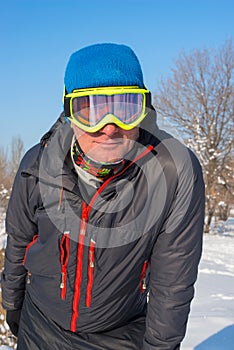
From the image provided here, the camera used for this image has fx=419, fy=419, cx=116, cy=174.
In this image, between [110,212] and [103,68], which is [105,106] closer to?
[103,68]

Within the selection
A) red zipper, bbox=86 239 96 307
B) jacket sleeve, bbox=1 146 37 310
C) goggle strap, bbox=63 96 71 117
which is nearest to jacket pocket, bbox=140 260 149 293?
red zipper, bbox=86 239 96 307

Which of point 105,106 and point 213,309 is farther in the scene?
point 213,309

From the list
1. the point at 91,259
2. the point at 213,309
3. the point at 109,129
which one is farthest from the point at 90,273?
the point at 213,309

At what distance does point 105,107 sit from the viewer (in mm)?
1392

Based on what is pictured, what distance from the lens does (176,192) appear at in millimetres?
1460

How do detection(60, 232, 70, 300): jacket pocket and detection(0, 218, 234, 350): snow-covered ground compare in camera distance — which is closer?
detection(60, 232, 70, 300): jacket pocket

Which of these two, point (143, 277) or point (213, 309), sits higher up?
point (143, 277)

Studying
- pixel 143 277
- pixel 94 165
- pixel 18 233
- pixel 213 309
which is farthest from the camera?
pixel 213 309

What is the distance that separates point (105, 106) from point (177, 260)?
61cm

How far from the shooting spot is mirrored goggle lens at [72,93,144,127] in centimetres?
139

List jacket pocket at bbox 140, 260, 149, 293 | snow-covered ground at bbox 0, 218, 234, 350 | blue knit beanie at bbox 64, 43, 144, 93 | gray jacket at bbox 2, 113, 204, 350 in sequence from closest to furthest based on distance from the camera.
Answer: blue knit beanie at bbox 64, 43, 144, 93, gray jacket at bbox 2, 113, 204, 350, jacket pocket at bbox 140, 260, 149, 293, snow-covered ground at bbox 0, 218, 234, 350

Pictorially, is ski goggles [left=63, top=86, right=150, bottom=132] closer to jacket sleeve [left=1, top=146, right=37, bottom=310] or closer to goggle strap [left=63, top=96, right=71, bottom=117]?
goggle strap [left=63, top=96, right=71, bottom=117]

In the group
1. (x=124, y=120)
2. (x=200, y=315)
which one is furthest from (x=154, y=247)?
(x=200, y=315)

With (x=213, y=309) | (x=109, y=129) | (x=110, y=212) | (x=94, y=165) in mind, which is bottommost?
(x=213, y=309)
